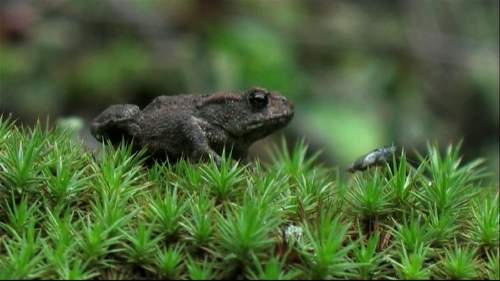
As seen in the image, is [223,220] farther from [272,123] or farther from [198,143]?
[272,123]

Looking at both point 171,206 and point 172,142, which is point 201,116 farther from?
point 171,206

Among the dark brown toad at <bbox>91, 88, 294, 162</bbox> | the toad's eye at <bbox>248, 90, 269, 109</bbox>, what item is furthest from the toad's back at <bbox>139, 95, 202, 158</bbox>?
the toad's eye at <bbox>248, 90, 269, 109</bbox>

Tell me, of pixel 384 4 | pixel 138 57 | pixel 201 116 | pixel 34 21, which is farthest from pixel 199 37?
pixel 201 116

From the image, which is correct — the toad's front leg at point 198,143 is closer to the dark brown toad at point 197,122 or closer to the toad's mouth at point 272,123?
the dark brown toad at point 197,122

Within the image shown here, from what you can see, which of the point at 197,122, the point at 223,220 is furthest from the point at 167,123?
the point at 223,220

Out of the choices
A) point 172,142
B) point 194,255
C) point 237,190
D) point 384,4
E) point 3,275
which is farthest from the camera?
point 384,4

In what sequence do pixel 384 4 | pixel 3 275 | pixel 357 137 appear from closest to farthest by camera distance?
1. pixel 3 275
2. pixel 357 137
3. pixel 384 4
